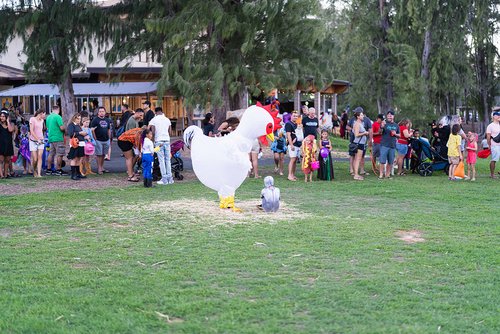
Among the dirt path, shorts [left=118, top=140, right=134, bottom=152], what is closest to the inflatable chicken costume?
the dirt path

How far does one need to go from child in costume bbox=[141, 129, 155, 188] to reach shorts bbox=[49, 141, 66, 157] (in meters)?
3.80

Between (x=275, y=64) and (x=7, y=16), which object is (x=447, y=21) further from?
(x=7, y=16)

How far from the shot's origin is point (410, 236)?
9.77m

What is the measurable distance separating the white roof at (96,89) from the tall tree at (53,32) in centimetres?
1115

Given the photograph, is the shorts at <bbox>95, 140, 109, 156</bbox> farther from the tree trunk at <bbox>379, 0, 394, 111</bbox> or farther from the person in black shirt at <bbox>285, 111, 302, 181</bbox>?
the tree trunk at <bbox>379, 0, 394, 111</bbox>

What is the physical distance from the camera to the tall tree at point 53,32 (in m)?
20.1

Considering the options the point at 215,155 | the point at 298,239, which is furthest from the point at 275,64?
the point at 298,239

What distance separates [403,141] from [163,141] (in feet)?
21.2

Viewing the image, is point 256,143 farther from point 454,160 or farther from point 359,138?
point 454,160

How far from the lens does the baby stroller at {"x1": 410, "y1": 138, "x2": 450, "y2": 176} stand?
18.8m

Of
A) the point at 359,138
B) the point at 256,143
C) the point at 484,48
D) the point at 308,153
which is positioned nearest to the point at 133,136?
the point at 256,143

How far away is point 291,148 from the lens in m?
17.2

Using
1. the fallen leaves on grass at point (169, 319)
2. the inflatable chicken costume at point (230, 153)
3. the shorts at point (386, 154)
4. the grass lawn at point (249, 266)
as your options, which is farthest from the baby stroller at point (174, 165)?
the fallen leaves on grass at point (169, 319)

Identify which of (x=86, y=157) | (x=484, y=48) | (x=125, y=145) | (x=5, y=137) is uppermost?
(x=484, y=48)
